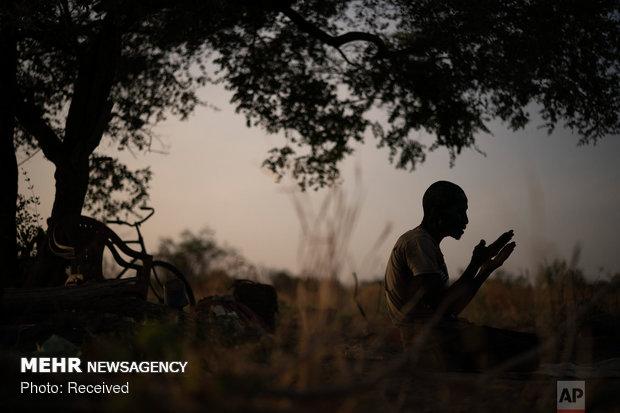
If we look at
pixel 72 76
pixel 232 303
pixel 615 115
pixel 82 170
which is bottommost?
pixel 232 303

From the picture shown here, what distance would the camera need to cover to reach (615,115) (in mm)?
10016

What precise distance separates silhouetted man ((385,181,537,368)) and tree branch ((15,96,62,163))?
6.87 m

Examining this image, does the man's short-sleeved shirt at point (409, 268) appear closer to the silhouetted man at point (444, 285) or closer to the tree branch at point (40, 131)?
the silhouetted man at point (444, 285)

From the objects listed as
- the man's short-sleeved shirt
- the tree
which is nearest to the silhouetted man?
the man's short-sleeved shirt

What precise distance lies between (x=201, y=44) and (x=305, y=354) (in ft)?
33.3

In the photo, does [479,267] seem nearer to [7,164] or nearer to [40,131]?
[40,131]

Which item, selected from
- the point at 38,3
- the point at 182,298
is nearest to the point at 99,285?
the point at 182,298

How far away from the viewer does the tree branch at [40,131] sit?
9.62 metres

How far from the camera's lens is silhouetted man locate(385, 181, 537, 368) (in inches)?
169

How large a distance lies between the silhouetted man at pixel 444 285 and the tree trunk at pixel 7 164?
271 inches

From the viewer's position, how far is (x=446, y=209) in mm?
4590

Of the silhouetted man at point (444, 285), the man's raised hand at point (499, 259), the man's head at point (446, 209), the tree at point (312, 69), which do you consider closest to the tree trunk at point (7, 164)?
the tree at point (312, 69)

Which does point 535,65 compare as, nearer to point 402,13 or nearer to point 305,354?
point 402,13

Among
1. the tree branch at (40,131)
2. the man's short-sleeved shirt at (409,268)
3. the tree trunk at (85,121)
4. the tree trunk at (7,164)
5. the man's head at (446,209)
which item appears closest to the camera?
the man's short-sleeved shirt at (409,268)
